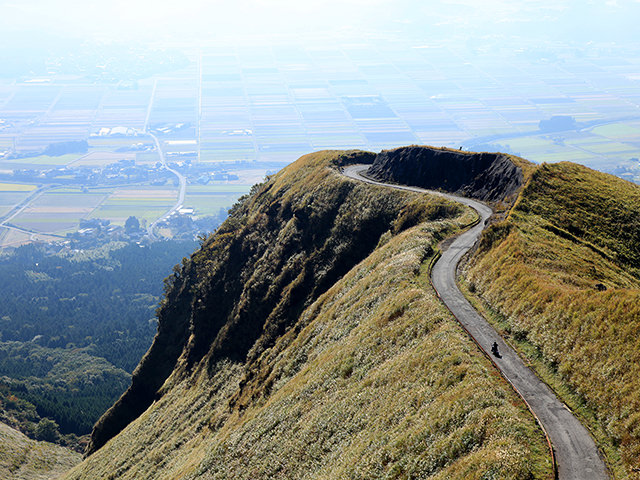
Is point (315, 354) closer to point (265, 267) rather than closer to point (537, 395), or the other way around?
point (537, 395)

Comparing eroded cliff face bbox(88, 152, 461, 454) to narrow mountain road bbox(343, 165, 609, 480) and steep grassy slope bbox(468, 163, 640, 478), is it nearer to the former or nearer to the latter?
steep grassy slope bbox(468, 163, 640, 478)

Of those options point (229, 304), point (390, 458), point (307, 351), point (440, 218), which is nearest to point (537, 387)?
point (390, 458)

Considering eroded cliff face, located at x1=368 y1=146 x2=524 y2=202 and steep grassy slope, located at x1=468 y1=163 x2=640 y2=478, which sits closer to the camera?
steep grassy slope, located at x1=468 y1=163 x2=640 y2=478

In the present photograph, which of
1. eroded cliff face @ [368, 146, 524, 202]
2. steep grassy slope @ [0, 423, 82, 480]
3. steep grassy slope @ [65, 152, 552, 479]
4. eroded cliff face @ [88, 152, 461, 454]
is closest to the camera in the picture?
steep grassy slope @ [65, 152, 552, 479]

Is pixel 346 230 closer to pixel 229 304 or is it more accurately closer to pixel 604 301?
pixel 229 304

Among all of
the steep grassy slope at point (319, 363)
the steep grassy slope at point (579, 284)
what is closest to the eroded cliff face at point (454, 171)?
the steep grassy slope at point (579, 284)

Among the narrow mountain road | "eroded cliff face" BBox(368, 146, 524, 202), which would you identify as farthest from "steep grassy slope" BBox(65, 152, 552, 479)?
"eroded cliff face" BBox(368, 146, 524, 202)
